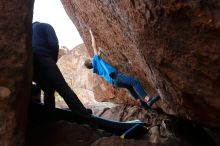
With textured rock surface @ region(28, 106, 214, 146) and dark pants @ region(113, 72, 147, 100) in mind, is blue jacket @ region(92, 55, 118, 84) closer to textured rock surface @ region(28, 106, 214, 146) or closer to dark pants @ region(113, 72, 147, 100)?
dark pants @ region(113, 72, 147, 100)

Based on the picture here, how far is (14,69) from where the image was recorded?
486cm

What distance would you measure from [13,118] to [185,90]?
9.49ft

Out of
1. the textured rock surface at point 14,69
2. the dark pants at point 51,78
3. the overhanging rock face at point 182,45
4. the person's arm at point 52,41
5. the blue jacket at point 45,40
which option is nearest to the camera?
the textured rock surface at point 14,69

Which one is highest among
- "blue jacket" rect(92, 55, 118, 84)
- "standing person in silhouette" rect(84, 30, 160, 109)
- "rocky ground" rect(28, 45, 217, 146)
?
"blue jacket" rect(92, 55, 118, 84)

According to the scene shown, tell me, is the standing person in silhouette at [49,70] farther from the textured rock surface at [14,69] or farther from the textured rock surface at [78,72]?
the textured rock surface at [78,72]

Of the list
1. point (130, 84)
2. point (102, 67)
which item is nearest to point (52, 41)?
point (102, 67)

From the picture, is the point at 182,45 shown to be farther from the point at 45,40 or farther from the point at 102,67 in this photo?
the point at 102,67

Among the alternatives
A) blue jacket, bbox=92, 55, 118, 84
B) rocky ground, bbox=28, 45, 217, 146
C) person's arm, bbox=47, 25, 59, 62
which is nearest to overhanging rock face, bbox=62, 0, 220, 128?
rocky ground, bbox=28, 45, 217, 146

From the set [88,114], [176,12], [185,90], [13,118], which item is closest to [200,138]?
[185,90]

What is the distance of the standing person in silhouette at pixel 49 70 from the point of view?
19.4 feet

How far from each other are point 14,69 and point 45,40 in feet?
4.86

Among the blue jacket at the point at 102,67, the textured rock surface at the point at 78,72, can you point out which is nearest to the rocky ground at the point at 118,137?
the blue jacket at the point at 102,67

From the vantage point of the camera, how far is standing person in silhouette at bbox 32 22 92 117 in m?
5.91

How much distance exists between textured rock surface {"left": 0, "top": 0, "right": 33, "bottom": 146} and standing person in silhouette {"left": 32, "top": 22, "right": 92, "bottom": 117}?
71 cm
